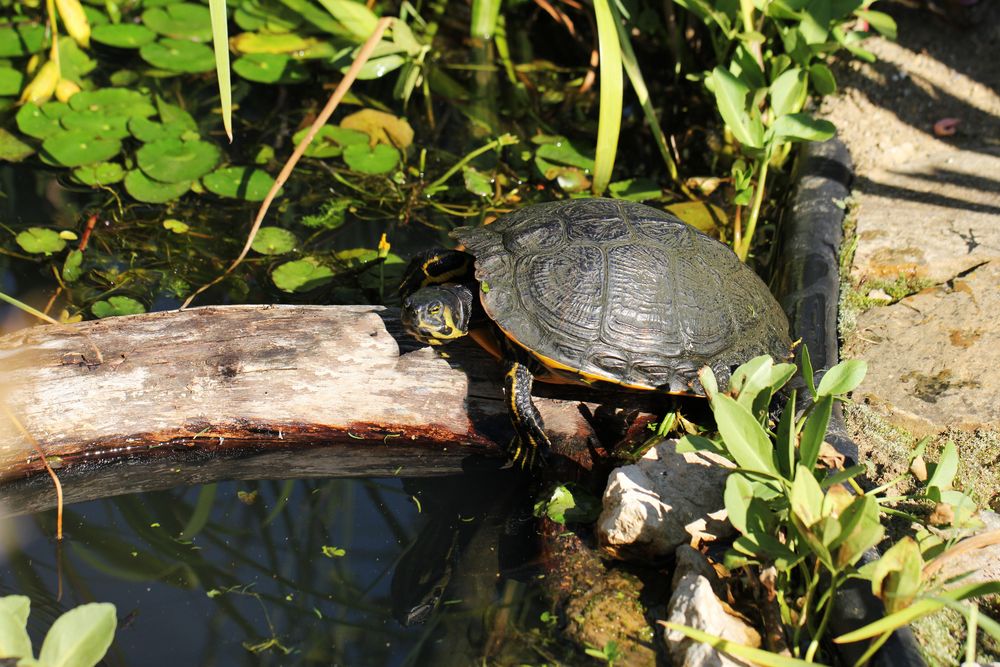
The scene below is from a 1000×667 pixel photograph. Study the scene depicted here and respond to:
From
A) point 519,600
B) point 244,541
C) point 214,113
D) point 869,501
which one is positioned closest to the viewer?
point 869,501

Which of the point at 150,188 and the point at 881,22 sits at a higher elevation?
the point at 881,22

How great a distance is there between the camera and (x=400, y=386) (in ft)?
11.3

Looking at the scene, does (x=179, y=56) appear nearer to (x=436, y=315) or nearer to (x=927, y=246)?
(x=436, y=315)

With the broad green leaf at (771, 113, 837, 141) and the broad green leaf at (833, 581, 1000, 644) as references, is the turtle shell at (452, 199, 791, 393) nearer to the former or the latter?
the broad green leaf at (771, 113, 837, 141)

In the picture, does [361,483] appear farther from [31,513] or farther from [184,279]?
[184,279]

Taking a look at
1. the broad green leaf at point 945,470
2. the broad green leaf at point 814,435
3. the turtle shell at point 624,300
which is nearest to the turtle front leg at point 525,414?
the turtle shell at point 624,300

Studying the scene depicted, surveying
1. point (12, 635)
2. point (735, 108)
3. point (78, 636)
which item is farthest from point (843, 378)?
point (12, 635)

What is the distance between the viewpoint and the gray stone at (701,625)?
8.26ft

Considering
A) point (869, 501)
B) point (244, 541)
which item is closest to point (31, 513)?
point (244, 541)

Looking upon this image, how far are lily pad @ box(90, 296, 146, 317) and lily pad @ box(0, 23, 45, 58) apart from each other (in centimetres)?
233

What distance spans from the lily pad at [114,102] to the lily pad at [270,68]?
66cm

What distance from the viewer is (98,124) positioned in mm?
5020

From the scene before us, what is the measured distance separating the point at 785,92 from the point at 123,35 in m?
4.23

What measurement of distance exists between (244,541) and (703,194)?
10.7 ft
